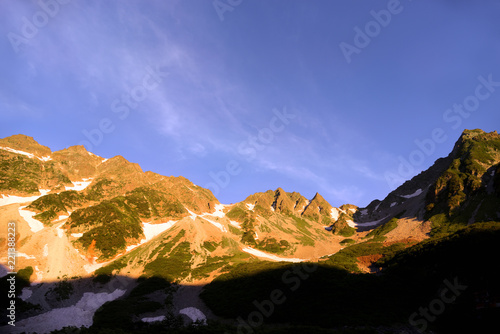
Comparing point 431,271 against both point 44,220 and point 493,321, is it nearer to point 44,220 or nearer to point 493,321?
point 493,321

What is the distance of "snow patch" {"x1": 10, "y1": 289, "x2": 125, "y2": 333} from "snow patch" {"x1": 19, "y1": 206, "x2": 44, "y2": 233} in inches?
2349

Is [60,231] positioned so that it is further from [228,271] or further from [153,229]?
[228,271]

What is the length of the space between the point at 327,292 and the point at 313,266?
1939cm

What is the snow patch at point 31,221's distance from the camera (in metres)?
121

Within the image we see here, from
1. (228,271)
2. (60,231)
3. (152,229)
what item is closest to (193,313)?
(228,271)

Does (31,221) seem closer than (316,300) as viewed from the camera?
No

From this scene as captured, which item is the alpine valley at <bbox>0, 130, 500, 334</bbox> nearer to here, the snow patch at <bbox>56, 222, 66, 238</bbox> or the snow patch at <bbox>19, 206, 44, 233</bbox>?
the snow patch at <bbox>56, 222, 66, 238</bbox>

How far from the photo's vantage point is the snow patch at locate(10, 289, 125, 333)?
45737 millimetres

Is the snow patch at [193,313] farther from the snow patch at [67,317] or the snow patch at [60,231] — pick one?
the snow patch at [60,231]

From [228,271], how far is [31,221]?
363 ft

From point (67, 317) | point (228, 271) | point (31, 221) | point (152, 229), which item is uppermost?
point (152, 229)

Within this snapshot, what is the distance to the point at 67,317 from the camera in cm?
5428

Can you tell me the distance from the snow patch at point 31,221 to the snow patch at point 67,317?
5968 cm

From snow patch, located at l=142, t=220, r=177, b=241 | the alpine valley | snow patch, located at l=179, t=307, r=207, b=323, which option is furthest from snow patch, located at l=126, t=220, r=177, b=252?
snow patch, located at l=179, t=307, r=207, b=323
